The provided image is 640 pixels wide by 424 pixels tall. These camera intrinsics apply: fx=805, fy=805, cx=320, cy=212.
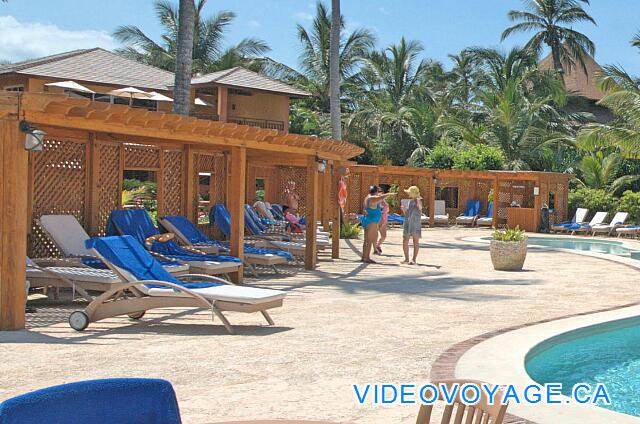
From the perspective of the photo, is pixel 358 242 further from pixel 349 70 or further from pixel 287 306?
pixel 349 70

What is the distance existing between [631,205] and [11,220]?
23595 mm

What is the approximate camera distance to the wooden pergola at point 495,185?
27578 mm

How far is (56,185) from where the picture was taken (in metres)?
11.7

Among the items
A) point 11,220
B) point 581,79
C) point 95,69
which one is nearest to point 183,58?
point 11,220

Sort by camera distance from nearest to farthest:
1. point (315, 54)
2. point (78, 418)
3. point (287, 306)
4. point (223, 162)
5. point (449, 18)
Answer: point (78, 418) < point (287, 306) < point (223, 162) < point (315, 54) < point (449, 18)

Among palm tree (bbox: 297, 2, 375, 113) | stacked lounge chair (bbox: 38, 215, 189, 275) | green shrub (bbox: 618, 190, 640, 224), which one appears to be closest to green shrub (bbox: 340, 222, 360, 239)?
green shrub (bbox: 618, 190, 640, 224)

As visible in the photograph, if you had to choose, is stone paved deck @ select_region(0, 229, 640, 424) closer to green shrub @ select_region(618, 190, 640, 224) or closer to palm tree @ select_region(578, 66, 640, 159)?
palm tree @ select_region(578, 66, 640, 159)

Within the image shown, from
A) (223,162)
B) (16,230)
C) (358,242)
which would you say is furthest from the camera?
(358,242)

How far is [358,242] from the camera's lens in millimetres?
20594

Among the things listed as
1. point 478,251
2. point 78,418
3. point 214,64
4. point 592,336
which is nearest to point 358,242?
point 478,251

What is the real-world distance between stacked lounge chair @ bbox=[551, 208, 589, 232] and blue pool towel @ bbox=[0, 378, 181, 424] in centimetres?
2606

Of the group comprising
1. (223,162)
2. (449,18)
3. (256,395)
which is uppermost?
(449,18)

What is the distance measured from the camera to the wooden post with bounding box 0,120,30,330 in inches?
303

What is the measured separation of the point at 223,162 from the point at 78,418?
14379 millimetres
